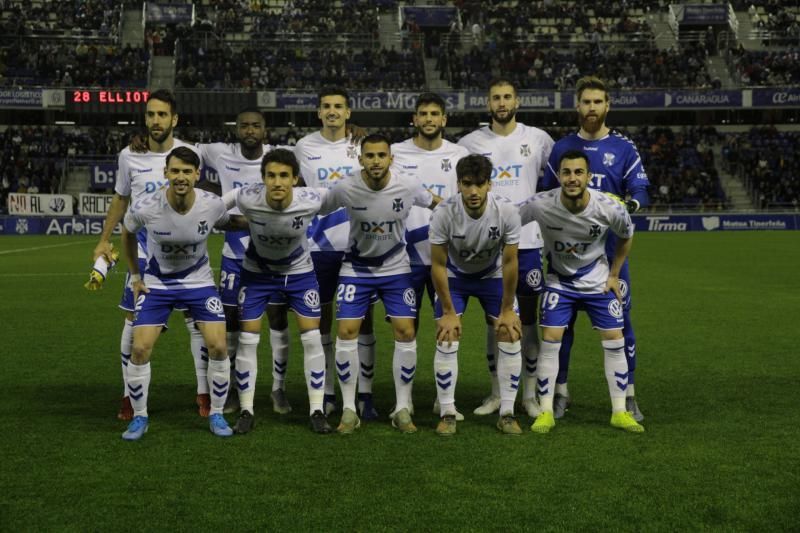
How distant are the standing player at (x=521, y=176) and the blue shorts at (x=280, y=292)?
1.49 meters

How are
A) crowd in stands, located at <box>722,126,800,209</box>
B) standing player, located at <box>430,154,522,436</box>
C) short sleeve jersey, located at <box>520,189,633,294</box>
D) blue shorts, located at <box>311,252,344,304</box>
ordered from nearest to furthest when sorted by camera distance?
standing player, located at <box>430,154,522,436</box> < short sleeve jersey, located at <box>520,189,633,294</box> < blue shorts, located at <box>311,252,344,304</box> < crowd in stands, located at <box>722,126,800,209</box>

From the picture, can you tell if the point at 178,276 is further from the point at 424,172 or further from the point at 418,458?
the point at 418,458

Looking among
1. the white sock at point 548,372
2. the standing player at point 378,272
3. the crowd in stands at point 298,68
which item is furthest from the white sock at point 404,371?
the crowd in stands at point 298,68

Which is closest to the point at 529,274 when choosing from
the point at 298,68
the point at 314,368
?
the point at 314,368

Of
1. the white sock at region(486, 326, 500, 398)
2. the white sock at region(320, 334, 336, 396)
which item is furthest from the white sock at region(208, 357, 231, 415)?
the white sock at region(486, 326, 500, 398)

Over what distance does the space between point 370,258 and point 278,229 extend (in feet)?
2.45

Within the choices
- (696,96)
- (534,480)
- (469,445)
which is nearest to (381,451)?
(469,445)

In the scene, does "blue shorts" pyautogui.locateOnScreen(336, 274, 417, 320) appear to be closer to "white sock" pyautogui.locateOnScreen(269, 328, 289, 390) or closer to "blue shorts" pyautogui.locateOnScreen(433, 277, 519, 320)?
"blue shorts" pyautogui.locateOnScreen(433, 277, 519, 320)

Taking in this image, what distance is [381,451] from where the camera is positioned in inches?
245

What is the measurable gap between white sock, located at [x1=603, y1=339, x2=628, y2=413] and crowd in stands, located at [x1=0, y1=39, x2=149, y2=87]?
37.4 meters

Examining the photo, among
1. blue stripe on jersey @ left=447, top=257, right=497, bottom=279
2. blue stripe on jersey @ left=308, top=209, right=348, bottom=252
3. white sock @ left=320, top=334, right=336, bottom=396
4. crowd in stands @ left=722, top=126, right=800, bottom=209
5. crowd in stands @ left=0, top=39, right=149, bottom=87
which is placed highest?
crowd in stands @ left=0, top=39, right=149, bottom=87

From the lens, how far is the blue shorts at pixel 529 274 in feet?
24.6

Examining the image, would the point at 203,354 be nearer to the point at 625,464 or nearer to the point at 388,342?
the point at 625,464

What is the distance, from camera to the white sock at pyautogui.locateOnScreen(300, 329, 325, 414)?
700cm
